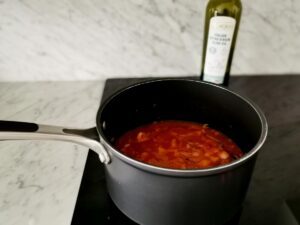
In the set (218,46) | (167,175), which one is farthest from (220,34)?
(167,175)

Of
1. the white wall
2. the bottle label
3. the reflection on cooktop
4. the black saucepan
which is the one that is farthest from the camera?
the white wall

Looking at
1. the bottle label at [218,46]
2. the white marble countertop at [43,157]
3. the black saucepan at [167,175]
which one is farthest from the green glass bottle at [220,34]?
the white marble countertop at [43,157]

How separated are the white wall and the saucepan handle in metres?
0.42

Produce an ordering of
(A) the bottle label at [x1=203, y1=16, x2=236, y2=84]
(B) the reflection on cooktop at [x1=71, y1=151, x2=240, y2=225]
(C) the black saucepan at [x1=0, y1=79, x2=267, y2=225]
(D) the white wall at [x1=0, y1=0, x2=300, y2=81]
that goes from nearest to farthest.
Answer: (C) the black saucepan at [x1=0, y1=79, x2=267, y2=225], (B) the reflection on cooktop at [x1=71, y1=151, x2=240, y2=225], (A) the bottle label at [x1=203, y1=16, x2=236, y2=84], (D) the white wall at [x1=0, y1=0, x2=300, y2=81]

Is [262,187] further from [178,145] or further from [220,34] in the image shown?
[220,34]

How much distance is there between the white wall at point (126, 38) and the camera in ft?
2.75

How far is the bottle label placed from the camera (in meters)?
Result: 0.73

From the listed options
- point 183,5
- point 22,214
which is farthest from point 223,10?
point 22,214

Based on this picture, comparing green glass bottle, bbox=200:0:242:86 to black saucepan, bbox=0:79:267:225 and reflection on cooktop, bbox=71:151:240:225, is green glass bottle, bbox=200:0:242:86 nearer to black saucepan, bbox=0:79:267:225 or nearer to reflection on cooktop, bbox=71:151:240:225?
black saucepan, bbox=0:79:267:225

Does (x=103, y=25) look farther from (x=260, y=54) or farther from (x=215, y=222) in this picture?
(x=215, y=222)

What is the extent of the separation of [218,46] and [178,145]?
Result: 0.25 meters

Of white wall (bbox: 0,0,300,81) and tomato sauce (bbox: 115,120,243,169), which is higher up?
white wall (bbox: 0,0,300,81)

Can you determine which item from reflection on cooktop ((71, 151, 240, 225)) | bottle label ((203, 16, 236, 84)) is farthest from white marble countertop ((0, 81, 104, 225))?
bottle label ((203, 16, 236, 84))

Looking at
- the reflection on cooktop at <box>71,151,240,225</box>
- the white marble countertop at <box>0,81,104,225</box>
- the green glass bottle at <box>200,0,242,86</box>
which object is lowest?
the white marble countertop at <box>0,81,104,225</box>
